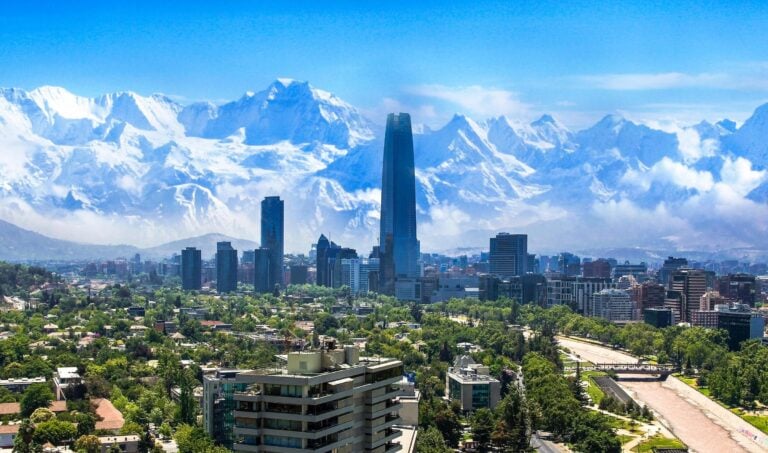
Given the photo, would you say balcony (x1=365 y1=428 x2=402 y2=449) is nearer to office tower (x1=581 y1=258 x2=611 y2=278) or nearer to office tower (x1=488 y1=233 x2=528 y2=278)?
office tower (x1=488 y1=233 x2=528 y2=278)

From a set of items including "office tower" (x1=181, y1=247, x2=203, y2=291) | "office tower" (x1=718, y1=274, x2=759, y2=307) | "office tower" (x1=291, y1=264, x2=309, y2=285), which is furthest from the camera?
"office tower" (x1=291, y1=264, x2=309, y2=285)

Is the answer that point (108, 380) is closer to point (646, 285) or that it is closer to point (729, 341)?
point (729, 341)

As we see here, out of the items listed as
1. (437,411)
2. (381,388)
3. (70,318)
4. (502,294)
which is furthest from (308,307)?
(381,388)

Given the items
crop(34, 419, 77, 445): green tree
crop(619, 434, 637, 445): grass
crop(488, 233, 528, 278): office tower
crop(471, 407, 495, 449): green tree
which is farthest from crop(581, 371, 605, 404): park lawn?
crop(488, 233, 528, 278): office tower

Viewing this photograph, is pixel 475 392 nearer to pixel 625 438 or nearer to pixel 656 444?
pixel 625 438

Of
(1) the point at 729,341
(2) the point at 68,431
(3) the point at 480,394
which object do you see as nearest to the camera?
(2) the point at 68,431
